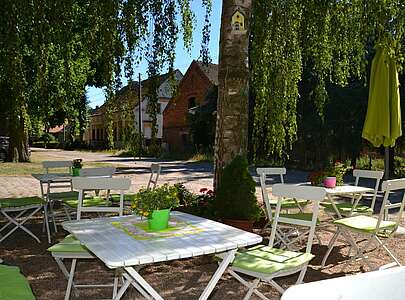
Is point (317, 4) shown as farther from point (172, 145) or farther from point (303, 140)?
point (172, 145)

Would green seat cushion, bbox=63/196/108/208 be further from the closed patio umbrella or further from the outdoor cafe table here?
the closed patio umbrella

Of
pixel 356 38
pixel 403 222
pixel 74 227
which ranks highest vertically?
pixel 356 38

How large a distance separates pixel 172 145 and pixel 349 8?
30054 mm

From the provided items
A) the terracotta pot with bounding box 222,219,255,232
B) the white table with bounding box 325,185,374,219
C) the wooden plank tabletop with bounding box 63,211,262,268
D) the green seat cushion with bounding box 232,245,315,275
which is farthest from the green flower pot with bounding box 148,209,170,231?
the white table with bounding box 325,185,374,219

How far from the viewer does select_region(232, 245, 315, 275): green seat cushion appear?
307 cm

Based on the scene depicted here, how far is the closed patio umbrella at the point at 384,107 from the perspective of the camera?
18.4ft

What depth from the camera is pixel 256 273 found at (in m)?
3.01

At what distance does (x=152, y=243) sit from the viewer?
2705 millimetres

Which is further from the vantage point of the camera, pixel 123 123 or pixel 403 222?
pixel 403 222

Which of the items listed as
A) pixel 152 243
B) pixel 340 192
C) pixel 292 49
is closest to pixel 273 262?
pixel 152 243

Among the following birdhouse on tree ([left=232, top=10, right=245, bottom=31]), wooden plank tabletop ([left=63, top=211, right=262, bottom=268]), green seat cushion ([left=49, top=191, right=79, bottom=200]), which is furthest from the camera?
green seat cushion ([left=49, top=191, right=79, bottom=200])

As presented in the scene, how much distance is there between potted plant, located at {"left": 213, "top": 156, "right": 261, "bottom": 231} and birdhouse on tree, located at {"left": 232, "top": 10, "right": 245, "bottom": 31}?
5.26 feet

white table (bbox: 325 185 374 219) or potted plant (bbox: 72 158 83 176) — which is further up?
potted plant (bbox: 72 158 83 176)

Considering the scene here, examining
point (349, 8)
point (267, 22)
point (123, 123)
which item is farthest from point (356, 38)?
point (123, 123)
